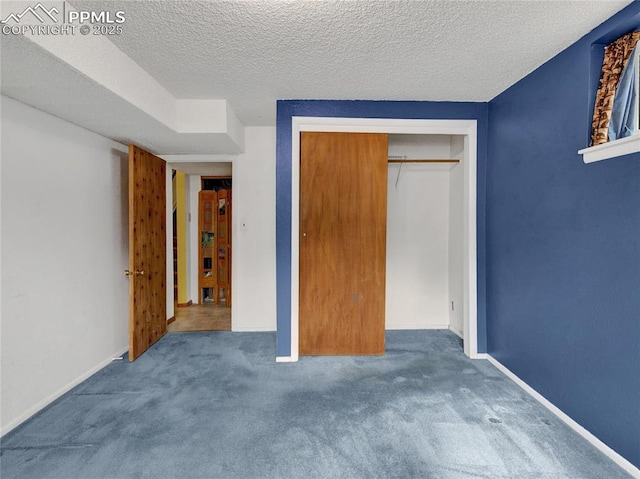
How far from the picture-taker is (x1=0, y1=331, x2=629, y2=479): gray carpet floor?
1567 mm

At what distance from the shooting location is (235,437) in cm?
179

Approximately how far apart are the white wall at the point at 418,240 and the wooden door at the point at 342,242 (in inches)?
31.8

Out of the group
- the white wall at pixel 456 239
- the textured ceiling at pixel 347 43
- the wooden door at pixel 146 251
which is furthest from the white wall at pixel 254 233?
the white wall at pixel 456 239

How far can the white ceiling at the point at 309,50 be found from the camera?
5.14 ft

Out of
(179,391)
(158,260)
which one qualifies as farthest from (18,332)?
(158,260)

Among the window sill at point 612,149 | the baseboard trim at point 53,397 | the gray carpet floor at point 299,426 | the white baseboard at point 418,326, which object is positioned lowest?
the gray carpet floor at point 299,426

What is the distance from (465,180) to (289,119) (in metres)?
1.83

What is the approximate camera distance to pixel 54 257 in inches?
87.7

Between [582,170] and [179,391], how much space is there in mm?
3201

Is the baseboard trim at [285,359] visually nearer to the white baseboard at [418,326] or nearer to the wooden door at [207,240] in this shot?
the white baseboard at [418,326]

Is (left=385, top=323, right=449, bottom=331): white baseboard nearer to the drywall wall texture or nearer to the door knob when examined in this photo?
the drywall wall texture

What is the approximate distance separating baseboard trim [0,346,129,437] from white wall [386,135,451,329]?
9.74 ft

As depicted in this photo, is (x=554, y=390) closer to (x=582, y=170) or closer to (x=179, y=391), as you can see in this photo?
(x=582, y=170)

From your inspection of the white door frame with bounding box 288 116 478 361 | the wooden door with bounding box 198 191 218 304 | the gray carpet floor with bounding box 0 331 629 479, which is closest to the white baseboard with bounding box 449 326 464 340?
the white door frame with bounding box 288 116 478 361
